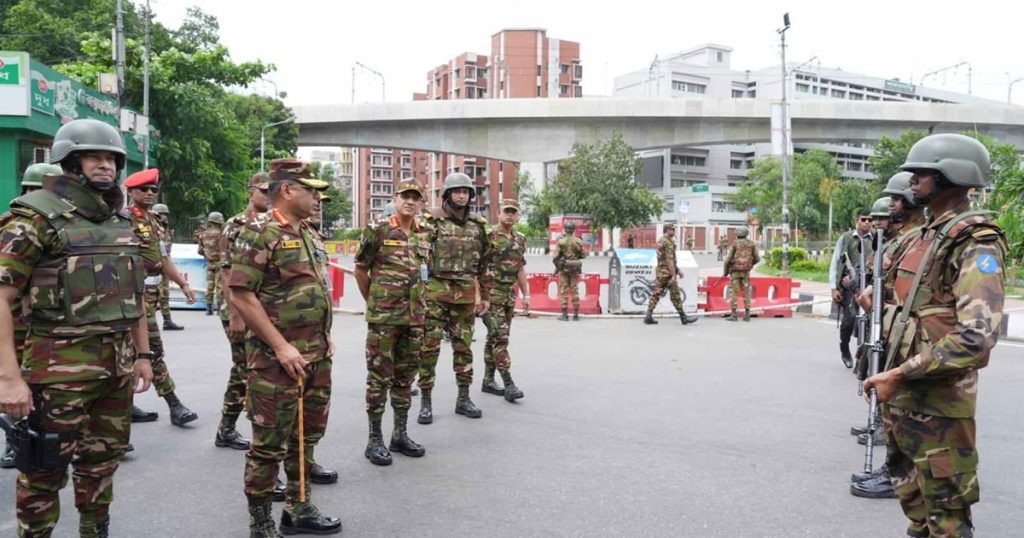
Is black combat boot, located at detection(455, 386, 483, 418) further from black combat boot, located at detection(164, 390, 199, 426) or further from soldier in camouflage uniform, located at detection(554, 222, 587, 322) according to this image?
soldier in camouflage uniform, located at detection(554, 222, 587, 322)

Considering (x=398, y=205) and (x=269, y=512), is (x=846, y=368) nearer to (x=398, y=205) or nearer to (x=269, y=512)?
(x=398, y=205)

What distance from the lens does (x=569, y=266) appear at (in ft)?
45.1

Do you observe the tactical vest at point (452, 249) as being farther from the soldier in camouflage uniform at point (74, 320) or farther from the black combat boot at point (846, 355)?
the black combat boot at point (846, 355)

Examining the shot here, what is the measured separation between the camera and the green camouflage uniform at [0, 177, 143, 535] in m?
3.09

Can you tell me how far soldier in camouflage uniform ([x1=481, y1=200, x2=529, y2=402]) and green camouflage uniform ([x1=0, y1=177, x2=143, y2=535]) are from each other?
366 cm

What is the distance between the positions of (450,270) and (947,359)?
13.1 ft

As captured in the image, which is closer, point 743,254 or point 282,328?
point 282,328

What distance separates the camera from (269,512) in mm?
3678

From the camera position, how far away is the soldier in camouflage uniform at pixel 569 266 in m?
13.6

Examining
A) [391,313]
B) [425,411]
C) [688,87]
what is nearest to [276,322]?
[391,313]

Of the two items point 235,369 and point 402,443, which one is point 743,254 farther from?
point 235,369

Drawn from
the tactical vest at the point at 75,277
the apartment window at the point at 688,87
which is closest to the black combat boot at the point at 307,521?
the tactical vest at the point at 75,277

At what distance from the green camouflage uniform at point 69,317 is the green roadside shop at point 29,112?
1717 cm

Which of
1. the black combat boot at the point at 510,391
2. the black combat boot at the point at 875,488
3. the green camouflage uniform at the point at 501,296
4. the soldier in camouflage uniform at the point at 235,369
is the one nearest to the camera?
the black combat boot at the point at 875,488
